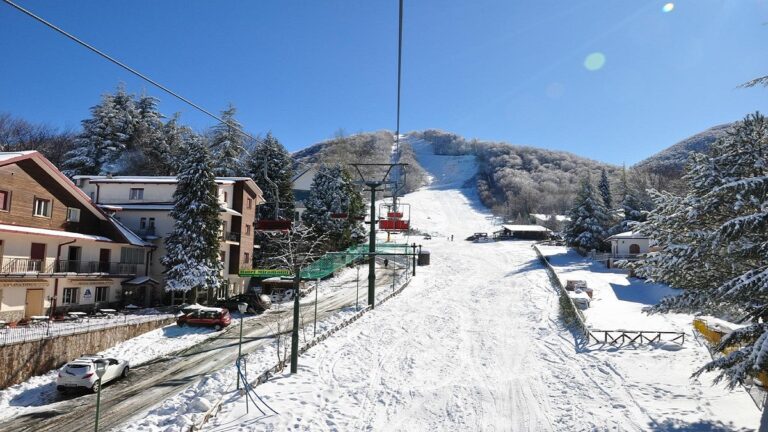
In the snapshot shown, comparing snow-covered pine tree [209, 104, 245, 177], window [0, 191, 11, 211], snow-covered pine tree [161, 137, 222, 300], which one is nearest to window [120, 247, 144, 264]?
snow-covered pine tree [161, 137, 222, 300]

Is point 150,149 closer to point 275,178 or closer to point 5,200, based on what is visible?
point 275,178

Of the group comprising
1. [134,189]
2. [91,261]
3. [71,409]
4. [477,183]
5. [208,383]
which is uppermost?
[477,183]

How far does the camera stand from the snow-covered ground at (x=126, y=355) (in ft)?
63.4

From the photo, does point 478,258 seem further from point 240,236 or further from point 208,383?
point 208,383

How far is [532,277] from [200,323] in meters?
30.4

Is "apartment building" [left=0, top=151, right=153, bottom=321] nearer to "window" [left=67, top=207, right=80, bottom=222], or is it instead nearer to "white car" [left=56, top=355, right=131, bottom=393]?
"window" [left=67, top=207, right=80, bottom=222]

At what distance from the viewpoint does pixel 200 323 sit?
3120cm

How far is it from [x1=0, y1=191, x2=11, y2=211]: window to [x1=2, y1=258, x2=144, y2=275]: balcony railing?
3.10 metres

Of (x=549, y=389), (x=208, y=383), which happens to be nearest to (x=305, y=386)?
(x=208, y=383)

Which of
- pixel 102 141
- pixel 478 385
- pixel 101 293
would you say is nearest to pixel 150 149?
pixel 102 141

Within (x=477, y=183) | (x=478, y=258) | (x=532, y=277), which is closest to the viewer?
(x=532, y=277)

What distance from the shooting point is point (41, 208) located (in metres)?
31.0

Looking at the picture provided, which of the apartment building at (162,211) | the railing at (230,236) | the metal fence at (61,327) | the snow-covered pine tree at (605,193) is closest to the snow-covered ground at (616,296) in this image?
the snow-covered pine tree at (605,193)

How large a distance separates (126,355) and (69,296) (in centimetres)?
881
